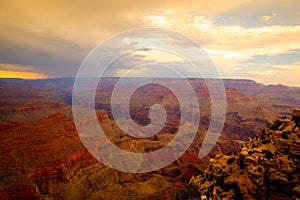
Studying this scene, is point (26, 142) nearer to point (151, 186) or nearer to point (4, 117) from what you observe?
point (151, 186)

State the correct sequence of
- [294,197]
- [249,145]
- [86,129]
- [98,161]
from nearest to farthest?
[294,197], [249,145], [98,161], [86,129]

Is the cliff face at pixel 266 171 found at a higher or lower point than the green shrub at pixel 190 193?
higher

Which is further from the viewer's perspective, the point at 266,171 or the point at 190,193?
the point at 190,193

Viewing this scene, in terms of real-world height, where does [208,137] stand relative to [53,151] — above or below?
below

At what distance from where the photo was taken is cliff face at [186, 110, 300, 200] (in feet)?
61.8

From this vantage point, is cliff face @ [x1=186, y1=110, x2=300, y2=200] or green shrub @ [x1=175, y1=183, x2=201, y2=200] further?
green shrub @ [x1=175, y1=183, x2=201, y2=200]

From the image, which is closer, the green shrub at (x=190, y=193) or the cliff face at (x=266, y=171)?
the cliff face at (x=266, y=171)

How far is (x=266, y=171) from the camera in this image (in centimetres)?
1997

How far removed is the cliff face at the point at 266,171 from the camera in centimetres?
1884

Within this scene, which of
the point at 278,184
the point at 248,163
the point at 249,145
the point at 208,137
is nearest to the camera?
the point at 278,184

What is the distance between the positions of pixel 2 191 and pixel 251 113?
18328 cm

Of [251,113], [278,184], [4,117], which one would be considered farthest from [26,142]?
[251,113]

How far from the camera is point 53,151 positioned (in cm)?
6781

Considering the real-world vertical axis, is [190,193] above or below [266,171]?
below
